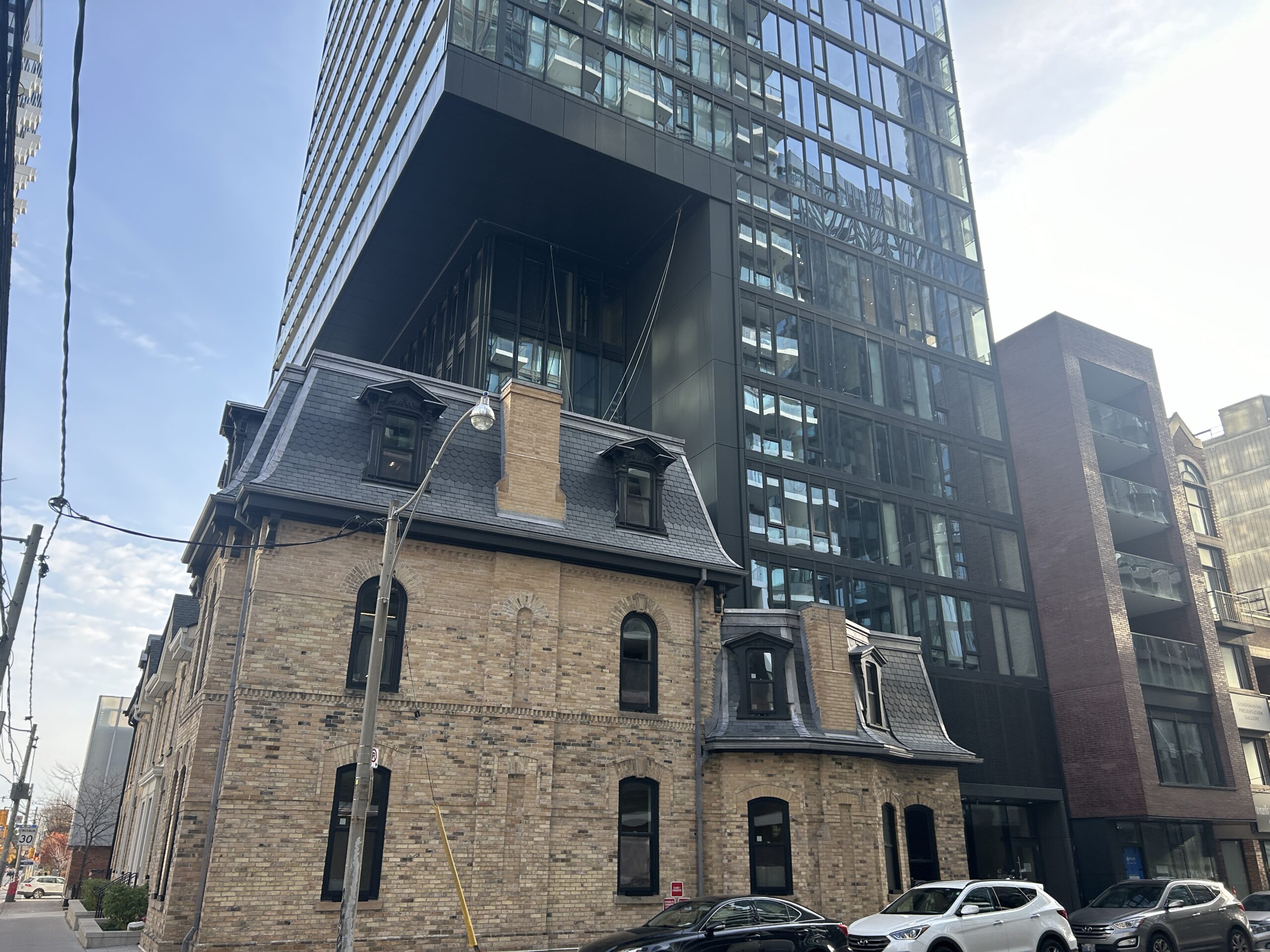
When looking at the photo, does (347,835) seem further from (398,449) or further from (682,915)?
(398,449)

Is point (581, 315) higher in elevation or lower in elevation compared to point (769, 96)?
lower

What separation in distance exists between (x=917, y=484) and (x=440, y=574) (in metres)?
22.1

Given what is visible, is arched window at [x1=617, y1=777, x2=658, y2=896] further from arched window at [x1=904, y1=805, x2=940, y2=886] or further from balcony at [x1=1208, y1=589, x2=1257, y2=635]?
balcony at [x1=1208, y1=589, x2=1257, y2=635]

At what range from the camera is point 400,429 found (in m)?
19.0

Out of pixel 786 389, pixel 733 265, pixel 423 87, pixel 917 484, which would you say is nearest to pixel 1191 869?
pixel 917 484

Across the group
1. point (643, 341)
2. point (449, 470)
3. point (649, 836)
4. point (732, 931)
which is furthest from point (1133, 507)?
point (732, 931)

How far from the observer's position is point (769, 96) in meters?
37.5

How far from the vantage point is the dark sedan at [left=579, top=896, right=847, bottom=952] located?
12781 mm

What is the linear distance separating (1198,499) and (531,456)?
113 feet

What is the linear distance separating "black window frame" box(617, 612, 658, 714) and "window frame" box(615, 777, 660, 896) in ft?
4.80

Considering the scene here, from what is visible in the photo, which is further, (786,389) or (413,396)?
(786,389)

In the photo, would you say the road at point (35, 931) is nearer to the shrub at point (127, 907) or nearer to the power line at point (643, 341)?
the shrub at point (127, 907)

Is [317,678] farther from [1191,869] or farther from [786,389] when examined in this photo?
[1191,869]

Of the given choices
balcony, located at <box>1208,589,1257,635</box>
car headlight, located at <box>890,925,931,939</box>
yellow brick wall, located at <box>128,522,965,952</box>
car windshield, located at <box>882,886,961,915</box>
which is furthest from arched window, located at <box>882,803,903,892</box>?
balcony, located at <box>1208,589,1257,635</box>
